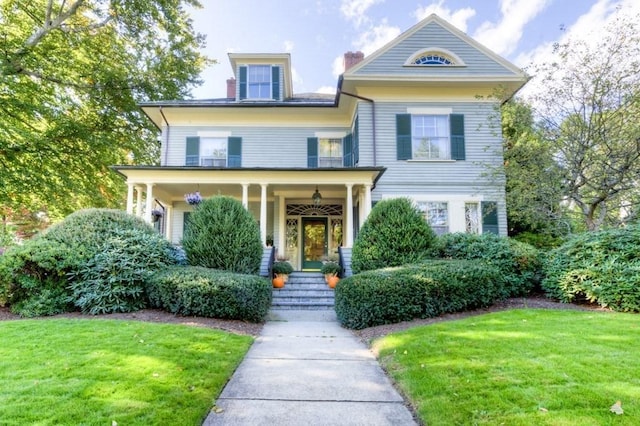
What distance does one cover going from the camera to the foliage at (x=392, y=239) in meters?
7.81

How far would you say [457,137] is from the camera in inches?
465

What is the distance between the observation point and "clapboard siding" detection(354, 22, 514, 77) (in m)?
11.8

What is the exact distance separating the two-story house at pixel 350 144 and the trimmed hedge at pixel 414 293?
458cm

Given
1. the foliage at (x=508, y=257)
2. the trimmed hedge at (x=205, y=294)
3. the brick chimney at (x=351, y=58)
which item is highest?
the brick chimney at (x=351, y=58)

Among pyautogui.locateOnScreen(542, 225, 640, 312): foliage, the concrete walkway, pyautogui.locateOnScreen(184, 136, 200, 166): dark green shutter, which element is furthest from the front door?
the concrete walkway

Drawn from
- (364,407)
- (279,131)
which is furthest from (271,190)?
(364,407)

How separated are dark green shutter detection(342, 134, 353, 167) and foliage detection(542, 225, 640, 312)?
286 inches

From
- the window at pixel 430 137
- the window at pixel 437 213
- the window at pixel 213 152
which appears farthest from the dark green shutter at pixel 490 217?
the window at pixel 213 152

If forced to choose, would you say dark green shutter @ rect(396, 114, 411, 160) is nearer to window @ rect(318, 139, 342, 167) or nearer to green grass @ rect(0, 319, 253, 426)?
window @ rect(318, 139, 342, 167)

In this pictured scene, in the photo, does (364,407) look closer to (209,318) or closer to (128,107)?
(209,318)

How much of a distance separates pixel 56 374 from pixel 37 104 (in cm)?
1428

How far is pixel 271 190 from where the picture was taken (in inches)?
505

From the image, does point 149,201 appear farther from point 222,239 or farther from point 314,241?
point 314,241

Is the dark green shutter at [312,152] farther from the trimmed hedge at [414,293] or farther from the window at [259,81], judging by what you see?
the trimmed hedge at [414,293]
